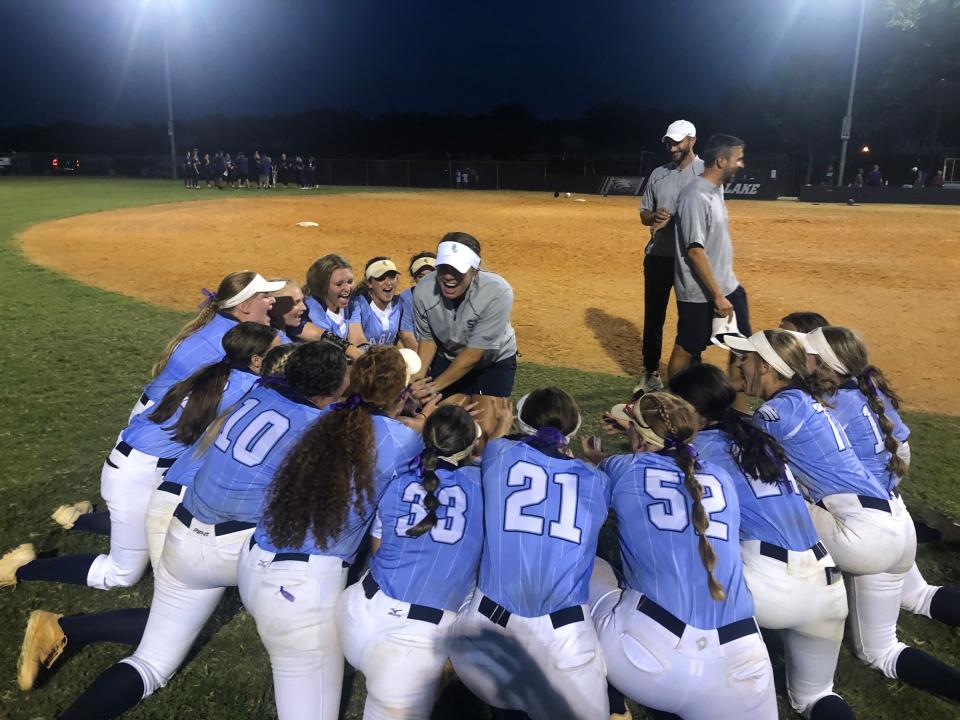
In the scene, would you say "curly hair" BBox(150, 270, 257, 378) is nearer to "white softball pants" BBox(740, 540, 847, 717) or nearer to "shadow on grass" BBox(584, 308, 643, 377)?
"white softball pants" BBox(740, 540, 847, 717)

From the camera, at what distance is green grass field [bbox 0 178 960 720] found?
10.2 feet

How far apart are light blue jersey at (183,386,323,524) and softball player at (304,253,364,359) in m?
2.41

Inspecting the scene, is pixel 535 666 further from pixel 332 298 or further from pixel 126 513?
pixel 332 298

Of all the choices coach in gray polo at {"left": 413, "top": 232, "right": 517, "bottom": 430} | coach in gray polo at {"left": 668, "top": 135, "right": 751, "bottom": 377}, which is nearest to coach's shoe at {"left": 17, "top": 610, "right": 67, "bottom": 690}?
coach in gray polo at {"left": 413, "top": 232, "right": 517, "bottom": 430}

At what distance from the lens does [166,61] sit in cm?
4041

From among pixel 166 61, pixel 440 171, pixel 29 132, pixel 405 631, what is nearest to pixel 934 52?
pixel 440 171

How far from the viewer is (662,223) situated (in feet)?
20.9

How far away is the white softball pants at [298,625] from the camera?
2.69 m

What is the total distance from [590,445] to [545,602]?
104cm

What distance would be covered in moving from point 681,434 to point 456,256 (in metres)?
2.13

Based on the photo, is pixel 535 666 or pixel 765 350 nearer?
pixel 535 666

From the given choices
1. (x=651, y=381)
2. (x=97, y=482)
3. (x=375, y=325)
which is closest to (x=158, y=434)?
(x=97, y=482)

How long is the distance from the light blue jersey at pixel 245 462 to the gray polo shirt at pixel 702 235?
3705 mm

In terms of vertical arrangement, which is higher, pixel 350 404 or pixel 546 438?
pixel 350 404
